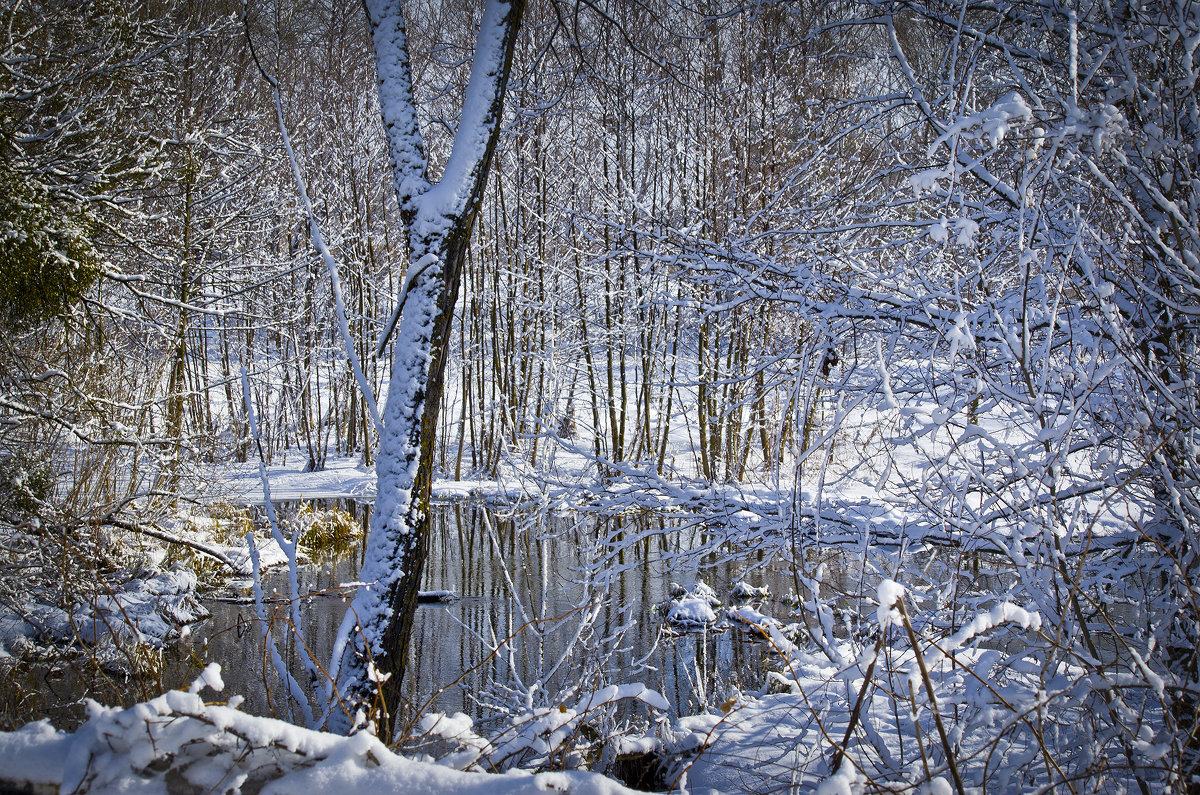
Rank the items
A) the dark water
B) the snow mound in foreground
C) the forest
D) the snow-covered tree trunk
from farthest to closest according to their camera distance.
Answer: the dark water
the snow-covered tree trunk
the forest
the snow mound in foreground

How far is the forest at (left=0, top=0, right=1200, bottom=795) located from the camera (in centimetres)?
217

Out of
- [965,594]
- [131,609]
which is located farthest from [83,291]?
[965,594]

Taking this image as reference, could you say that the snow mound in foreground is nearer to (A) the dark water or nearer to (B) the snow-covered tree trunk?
(A) the dark water

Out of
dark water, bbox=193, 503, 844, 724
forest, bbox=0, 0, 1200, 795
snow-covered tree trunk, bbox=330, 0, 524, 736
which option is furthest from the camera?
dark water, bbox=193, 503, 844, 724

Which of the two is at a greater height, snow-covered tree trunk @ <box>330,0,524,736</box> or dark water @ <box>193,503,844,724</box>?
snow-covered tree trunk @ <box>330,0,524,736</box>

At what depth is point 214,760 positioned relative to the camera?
1392 mm

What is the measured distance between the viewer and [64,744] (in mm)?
1335

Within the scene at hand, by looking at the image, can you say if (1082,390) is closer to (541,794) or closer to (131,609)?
(541,794)

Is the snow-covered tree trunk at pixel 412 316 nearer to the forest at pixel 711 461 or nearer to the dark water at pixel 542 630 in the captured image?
the forest at pixel 711 461

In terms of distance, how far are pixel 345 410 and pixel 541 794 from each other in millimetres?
20164

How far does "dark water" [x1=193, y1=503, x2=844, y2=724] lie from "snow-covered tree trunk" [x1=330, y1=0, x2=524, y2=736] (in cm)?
85

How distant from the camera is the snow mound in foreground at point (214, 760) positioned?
1.31 m

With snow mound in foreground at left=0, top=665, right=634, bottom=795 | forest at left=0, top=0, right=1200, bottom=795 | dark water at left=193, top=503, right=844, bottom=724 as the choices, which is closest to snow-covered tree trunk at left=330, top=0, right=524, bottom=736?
forest at left=0, top=0, right=1200, bottom=795

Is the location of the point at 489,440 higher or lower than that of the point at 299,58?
lower
